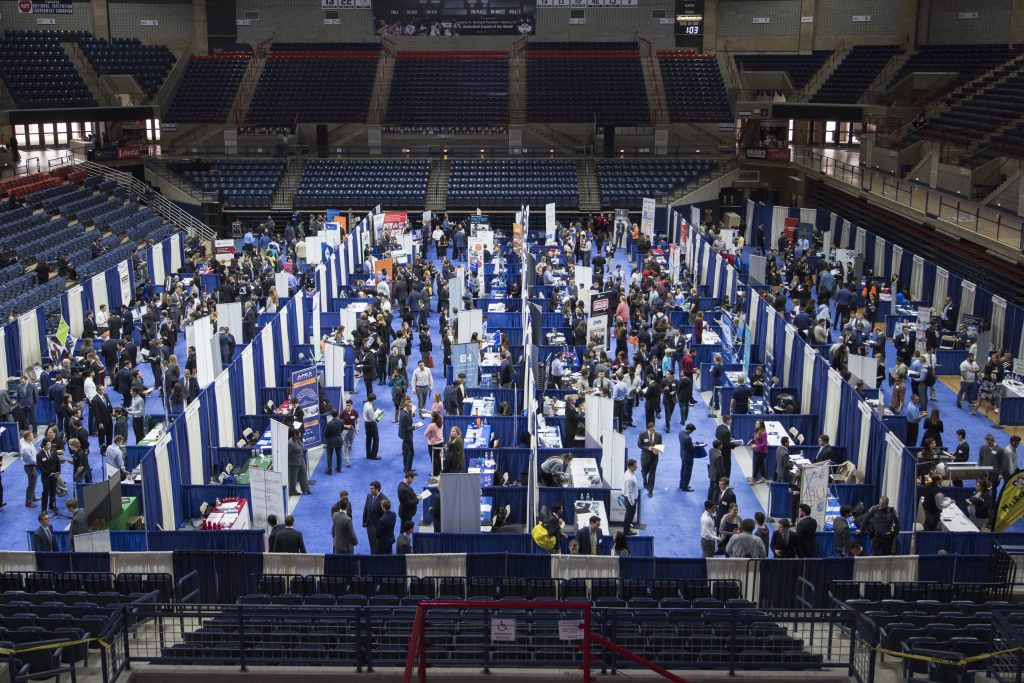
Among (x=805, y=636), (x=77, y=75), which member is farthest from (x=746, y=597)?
(x=77, y=75)

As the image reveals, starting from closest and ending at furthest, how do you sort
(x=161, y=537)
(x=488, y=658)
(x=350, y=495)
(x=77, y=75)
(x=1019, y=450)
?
1. (x=488, y=658)
2. (x=161, y=537)
3. (x=350, y=495)
4. (x=1019, y=450)
5. (x=77, y=75)

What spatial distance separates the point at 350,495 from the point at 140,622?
6947 millimetres

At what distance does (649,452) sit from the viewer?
18.4 m

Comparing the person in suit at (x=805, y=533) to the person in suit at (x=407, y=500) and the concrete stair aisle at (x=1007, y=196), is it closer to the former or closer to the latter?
the person in suit at (x=407, y=500)

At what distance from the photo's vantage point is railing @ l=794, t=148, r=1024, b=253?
27391mm

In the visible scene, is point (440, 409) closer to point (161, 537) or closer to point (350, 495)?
point (350, 495)

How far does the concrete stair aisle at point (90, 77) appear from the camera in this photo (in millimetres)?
47469

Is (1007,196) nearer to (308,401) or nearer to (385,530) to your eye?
(308,401)

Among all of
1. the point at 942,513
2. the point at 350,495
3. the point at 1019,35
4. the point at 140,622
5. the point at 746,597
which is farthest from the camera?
the point at 1019,35

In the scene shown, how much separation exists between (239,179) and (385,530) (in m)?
34.4

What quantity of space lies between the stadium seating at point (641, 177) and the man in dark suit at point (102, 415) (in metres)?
28.1

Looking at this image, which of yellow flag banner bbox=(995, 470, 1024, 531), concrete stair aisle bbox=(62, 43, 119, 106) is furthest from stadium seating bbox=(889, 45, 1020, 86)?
concrete stair aisle bbox=(62, 43, 119, 106)

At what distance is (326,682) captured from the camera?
10.8 metres

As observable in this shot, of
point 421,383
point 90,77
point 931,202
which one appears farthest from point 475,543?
point 90,77
